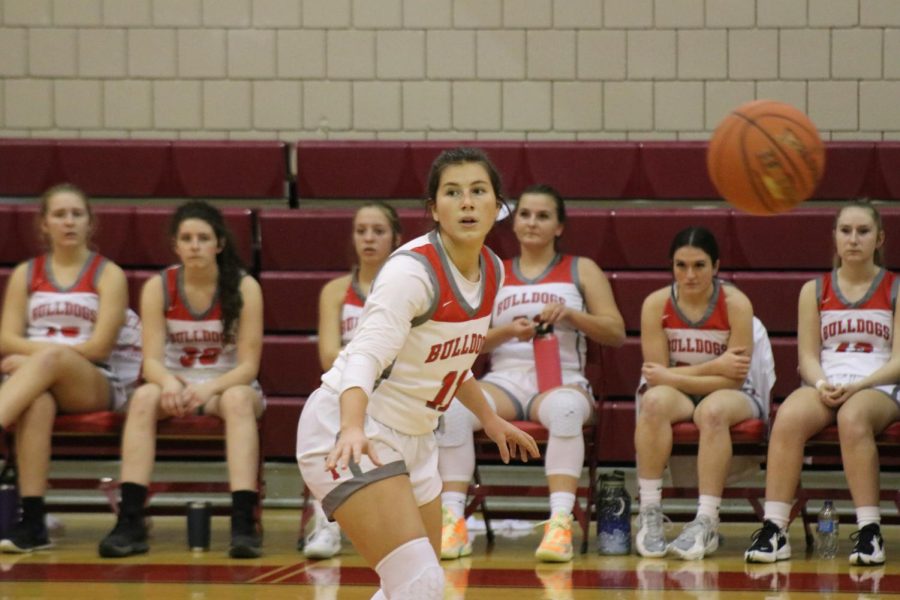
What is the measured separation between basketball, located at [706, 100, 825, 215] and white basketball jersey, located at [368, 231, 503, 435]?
66.9 inches

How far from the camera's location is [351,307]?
5.54 m

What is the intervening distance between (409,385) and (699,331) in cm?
249

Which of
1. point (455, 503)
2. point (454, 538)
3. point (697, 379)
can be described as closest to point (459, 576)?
point (454, 538)

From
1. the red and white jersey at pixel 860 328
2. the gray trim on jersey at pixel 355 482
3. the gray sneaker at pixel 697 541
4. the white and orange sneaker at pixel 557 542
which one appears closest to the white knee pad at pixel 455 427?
the white and orange sneaker at pixel 557 542

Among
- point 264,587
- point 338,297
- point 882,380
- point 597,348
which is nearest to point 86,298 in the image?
point 338,297

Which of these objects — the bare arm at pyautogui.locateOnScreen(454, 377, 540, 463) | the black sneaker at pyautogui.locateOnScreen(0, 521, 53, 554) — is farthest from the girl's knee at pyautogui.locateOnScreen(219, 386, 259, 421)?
the bare arm at pyautogui.locateOnScreen(454, 377, 540, 463)

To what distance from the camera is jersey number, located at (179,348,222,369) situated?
554 cm

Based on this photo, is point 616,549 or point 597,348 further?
point 597,348

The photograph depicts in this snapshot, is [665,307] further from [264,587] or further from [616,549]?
[264,587]

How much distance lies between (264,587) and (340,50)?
3.80 metres

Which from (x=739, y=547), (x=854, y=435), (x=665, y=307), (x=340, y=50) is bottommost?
(x=739, y=547)

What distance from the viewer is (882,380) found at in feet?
16.7

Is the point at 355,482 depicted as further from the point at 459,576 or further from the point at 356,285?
the point at 356,285

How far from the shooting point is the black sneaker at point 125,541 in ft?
16.6
